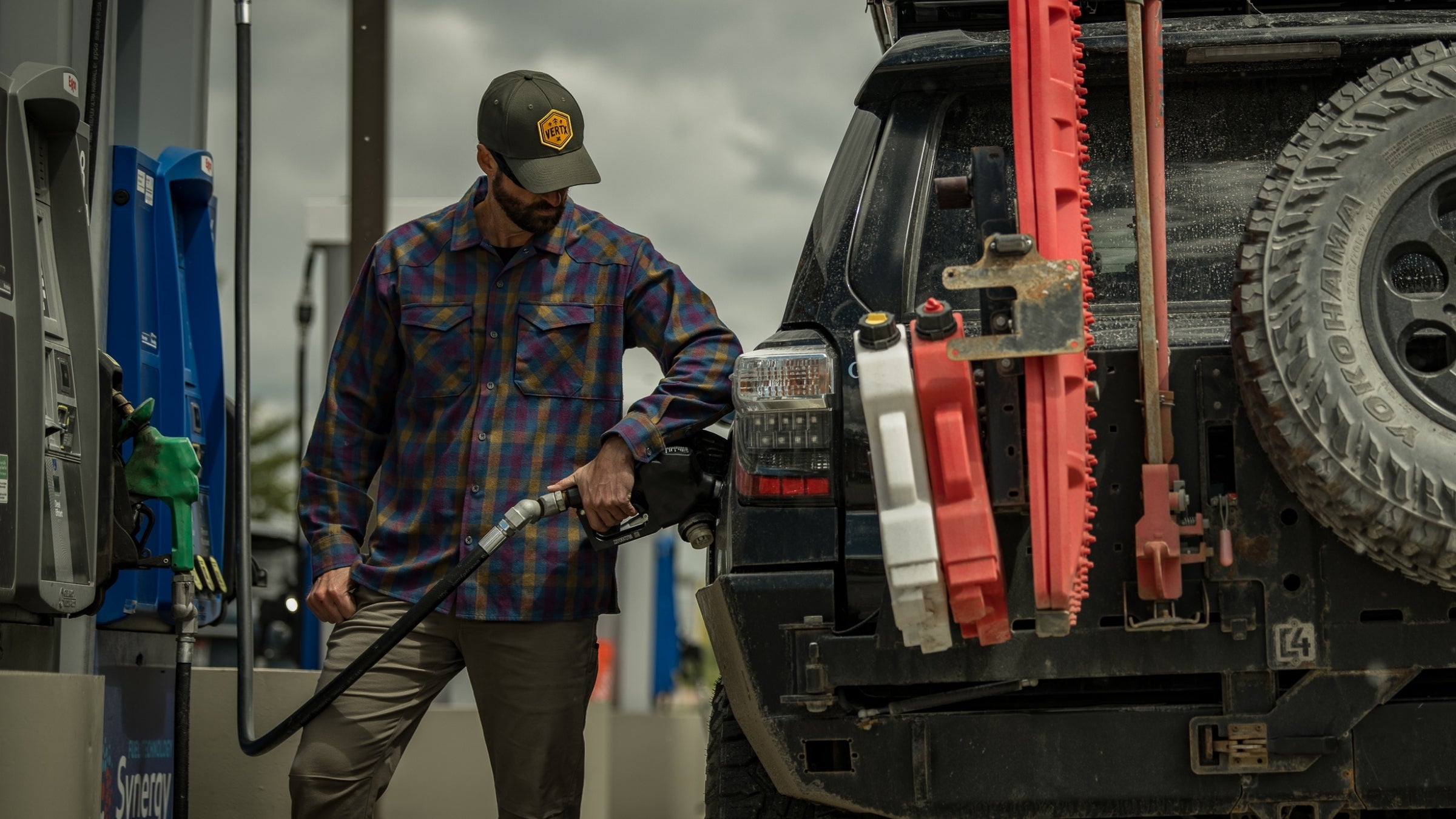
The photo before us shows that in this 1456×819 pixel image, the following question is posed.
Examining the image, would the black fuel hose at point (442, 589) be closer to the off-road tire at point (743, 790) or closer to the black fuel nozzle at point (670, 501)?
the black fuel nozzle at point (670, 501)

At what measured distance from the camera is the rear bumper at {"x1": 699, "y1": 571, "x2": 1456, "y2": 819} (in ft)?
9.85

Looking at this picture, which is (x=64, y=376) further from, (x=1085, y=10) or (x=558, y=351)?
(x=1085, y=10)

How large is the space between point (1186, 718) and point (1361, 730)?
328mm

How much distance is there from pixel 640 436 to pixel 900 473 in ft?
3.53

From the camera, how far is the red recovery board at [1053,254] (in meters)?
2.75

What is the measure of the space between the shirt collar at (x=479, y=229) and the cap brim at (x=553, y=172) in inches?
6.0

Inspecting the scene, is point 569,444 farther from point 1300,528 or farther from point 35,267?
point 1300,528

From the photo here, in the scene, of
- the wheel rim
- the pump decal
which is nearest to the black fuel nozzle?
the wheel rim

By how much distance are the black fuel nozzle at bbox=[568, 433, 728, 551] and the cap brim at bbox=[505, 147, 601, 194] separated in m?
0.69

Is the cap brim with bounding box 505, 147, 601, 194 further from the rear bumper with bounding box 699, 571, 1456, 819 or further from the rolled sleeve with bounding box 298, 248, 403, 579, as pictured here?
the rear bumper with bounding box 699, 571, 1456, 819

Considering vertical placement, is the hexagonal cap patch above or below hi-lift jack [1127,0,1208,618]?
above

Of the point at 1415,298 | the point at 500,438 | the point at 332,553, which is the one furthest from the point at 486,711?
the point at 1415,298

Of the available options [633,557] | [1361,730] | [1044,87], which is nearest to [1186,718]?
[1361,730]

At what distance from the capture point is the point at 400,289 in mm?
3955
